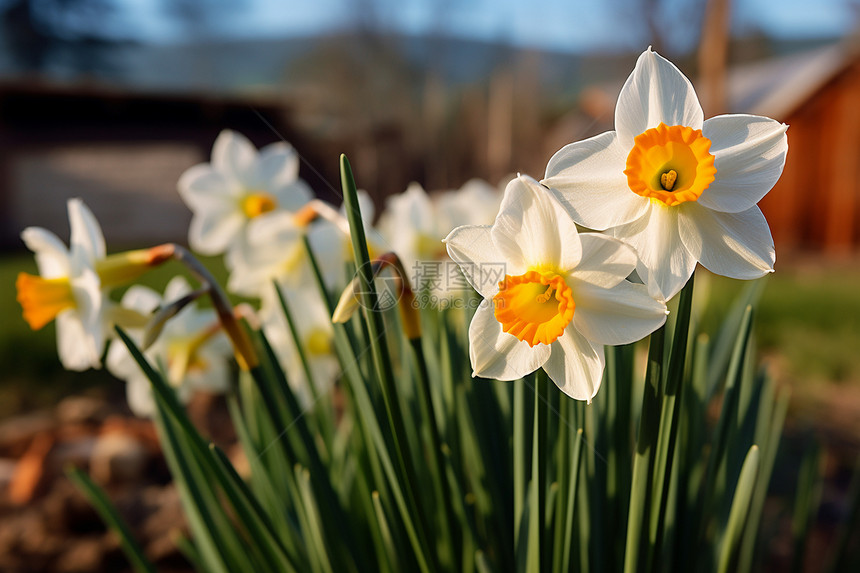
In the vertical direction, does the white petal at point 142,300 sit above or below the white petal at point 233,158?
below

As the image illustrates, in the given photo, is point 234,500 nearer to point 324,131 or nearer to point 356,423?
point 356,423

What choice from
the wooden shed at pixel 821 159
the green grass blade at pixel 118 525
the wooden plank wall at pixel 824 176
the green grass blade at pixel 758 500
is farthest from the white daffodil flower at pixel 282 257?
the wooden plank wall at pixel 824 176

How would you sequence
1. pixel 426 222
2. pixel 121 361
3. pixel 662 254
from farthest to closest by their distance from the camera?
pixel 426 222, pixel 121 361, pixel 662 254

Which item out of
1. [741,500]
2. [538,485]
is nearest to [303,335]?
[538,485]

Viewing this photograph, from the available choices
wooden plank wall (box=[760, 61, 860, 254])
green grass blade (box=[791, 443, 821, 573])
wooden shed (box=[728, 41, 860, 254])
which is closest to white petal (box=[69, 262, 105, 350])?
green grass blade (box=[791, 443, 821, 573])

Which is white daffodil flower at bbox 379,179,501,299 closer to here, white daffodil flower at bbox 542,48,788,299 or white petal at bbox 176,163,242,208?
white petal at bbox 176,163,242,208

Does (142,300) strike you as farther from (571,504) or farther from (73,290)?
(571,504)

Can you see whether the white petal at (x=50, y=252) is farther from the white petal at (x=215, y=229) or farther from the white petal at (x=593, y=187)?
the white petal at (x=593, y=187)
